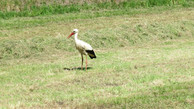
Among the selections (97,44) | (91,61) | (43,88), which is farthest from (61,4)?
(43,88)

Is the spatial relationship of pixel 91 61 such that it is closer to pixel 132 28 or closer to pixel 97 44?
pixel 97 44

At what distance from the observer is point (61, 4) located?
25.2 meters

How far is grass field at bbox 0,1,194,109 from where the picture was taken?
766 centimetres

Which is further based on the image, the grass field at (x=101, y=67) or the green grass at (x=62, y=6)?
the green grass at (x=62, y=6)

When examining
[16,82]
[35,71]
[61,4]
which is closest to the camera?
[16,82]

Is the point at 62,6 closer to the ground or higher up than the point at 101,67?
higher up

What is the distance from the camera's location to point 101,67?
1104 cm

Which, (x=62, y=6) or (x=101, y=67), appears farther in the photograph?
(x=62, y=6)

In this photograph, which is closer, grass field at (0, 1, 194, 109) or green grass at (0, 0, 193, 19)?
grass field at (0, 1, 194, 109)

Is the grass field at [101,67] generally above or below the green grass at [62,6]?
below

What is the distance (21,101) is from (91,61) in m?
4.94

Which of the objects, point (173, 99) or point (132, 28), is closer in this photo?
point (173, 99)

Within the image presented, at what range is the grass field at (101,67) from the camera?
7656 mm

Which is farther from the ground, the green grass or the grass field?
the green grass
